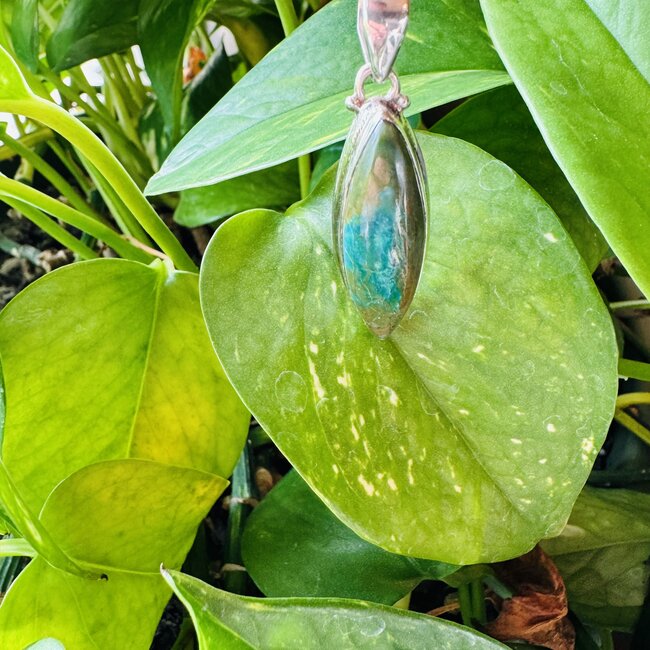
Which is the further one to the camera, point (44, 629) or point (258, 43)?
point (258, 43)

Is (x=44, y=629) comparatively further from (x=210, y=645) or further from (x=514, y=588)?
(x=514, y=588)

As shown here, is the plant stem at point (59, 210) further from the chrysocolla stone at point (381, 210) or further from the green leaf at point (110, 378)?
the chrysocolla stone at point (381, 210)

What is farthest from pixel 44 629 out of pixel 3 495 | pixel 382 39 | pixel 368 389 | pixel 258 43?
pixel 258 43

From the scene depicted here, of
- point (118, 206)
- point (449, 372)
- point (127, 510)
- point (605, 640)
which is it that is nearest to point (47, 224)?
point (118, 206)

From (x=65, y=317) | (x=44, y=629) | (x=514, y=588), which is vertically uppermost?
(x=65, y=317)

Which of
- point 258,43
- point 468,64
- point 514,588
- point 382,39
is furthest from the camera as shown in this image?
point 258,43

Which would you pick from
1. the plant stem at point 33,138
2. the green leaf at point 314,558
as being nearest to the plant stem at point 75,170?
the plant stem at point 33,138

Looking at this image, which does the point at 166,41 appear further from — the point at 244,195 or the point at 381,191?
the point at 381,191
